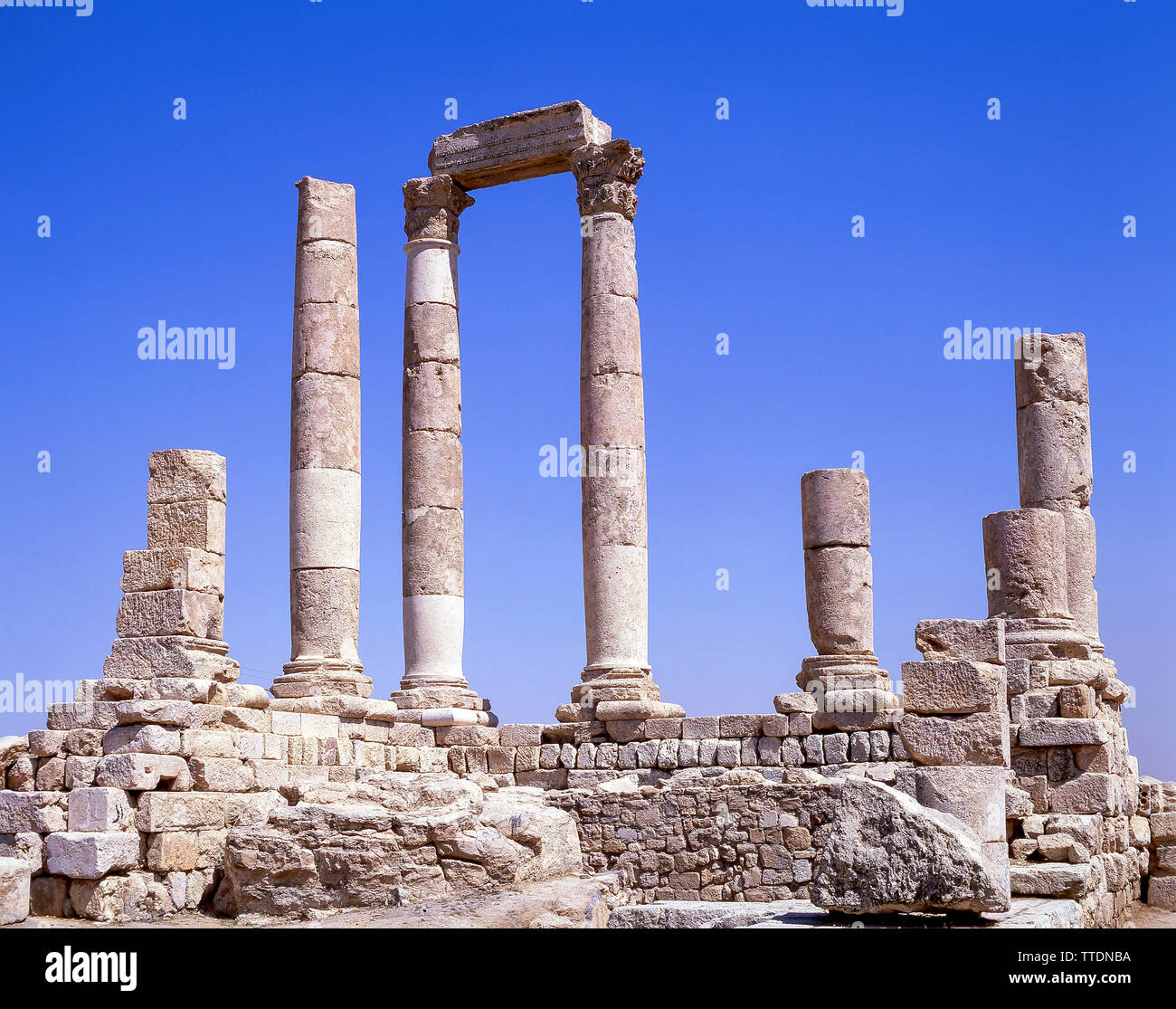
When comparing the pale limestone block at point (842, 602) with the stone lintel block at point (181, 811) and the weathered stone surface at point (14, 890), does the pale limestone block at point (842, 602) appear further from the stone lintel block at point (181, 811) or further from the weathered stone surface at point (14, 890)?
the weathered stone surface at point (14, 890)

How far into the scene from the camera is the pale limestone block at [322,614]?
21.2 meters

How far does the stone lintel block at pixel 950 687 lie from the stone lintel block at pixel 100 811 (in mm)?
7753

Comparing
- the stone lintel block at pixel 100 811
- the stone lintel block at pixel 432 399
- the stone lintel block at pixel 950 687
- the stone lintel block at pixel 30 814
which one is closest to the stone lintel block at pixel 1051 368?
the stone lintel block at pixel 950 687

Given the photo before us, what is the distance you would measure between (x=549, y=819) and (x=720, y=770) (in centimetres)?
484

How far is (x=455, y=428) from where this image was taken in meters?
23.9

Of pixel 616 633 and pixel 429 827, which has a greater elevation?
pixel 616 633

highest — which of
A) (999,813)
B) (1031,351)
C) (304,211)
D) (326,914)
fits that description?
(304,211)

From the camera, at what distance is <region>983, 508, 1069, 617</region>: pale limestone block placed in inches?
739

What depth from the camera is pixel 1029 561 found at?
1884 cm

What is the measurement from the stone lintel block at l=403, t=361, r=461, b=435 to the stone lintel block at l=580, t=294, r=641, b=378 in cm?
226

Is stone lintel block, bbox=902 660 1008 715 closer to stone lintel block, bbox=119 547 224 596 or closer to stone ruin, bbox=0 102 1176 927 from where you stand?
stone ruin, bbox=0 102 1176 927

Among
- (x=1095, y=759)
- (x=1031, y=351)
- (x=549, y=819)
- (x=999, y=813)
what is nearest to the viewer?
(x=999, y=813)
